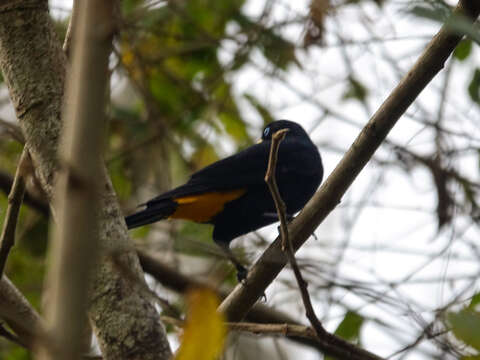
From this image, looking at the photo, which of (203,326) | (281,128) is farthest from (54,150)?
(281,128)

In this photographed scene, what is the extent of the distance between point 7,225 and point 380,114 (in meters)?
1.29

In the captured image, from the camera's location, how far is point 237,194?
3.99m

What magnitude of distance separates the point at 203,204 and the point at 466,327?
2.61 m

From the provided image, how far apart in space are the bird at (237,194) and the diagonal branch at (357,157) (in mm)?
1410

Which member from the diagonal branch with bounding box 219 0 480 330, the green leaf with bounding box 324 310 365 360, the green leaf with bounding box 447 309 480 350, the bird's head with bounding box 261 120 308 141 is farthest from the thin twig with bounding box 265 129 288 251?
the bird's head with bounding box 261 120 308 141

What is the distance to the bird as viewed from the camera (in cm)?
382

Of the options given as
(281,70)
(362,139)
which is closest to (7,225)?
(362,139)

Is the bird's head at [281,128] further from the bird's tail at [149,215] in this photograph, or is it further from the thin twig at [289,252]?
the thin twig at [289,252]

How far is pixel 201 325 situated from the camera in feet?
3.50

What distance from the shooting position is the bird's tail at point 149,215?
3.74 meters

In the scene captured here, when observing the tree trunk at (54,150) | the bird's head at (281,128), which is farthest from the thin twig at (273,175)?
the bird's head at (281,128)

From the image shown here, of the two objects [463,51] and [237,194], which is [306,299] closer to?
[237,194]

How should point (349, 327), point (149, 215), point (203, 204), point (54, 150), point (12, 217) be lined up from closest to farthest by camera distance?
point (54, 150) < point (12, 217) < point (349, 327) < point (149, 215) < point (203, 204)

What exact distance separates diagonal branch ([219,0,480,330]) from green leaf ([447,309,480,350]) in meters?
0.82
